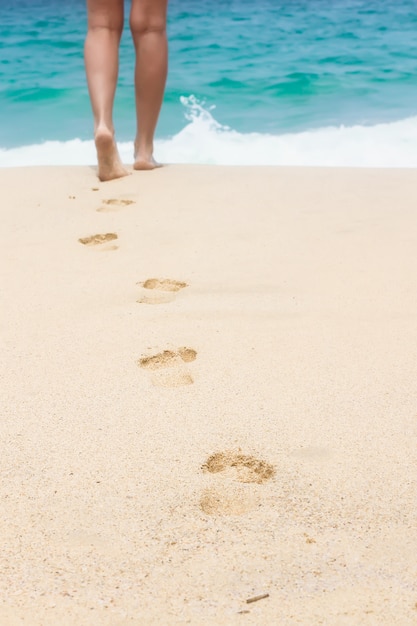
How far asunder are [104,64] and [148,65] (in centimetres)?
18

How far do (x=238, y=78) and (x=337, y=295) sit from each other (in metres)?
6.29

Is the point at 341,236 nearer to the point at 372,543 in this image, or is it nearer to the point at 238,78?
the point at 372,543

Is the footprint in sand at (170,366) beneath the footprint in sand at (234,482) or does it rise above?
beneath

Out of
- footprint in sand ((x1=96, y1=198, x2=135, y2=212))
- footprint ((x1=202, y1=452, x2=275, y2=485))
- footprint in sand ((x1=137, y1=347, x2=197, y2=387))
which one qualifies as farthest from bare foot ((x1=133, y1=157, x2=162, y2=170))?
footprint ((x1=202, y1=452, x2=275, y2=485))

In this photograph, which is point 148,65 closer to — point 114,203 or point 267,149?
point 114,203

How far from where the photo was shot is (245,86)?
753 cm

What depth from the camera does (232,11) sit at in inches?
439

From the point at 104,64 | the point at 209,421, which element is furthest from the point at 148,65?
the point at 209,421

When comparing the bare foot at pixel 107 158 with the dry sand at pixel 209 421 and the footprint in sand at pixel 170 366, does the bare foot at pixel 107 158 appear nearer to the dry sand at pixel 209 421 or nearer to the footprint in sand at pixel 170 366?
the dry sand at pixel 209 421

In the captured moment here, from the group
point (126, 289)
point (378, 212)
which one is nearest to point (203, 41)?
point (378, 212)

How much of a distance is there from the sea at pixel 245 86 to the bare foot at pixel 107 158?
79.5 inches

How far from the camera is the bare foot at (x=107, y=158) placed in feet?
9.46

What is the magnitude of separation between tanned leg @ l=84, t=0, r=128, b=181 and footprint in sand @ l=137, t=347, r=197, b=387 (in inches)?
59.5

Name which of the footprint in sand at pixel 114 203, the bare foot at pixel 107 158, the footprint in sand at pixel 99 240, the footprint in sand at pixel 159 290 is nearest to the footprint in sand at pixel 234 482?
the footprint in sand at pixel 159 290
